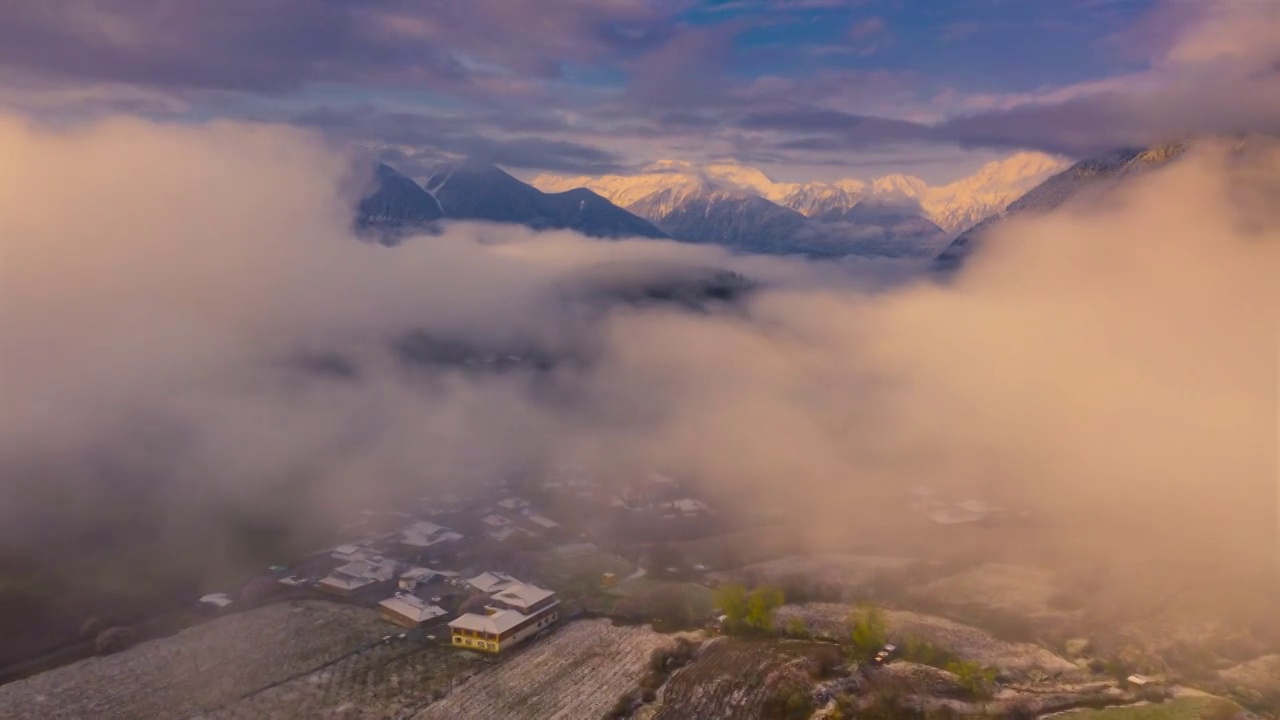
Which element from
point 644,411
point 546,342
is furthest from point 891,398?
point 546,342

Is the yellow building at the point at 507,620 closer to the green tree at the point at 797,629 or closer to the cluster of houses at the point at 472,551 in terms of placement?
the cluster of houses at the point at 472,551

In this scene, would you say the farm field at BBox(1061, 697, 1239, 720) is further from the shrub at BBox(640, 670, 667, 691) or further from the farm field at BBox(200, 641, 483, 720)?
the farm field at BBox(200, 641, 483, 720)

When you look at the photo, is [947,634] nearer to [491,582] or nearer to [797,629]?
[797,629]

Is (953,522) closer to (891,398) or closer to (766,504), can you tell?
(766,504)

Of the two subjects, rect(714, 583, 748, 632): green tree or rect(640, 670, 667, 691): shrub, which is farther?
rect(714, 583, 748, 632): green tree

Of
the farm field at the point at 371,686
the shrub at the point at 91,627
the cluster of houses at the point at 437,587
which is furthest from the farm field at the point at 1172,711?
the shrub at the point at 91,627

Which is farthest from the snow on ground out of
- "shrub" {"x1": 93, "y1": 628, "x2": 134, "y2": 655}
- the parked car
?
"shrub" {"x1": 93, "y1": 628, "x2": 134, "y2": 655}

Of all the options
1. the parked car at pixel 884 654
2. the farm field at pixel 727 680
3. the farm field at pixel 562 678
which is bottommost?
the farm field at pixel 562 678
